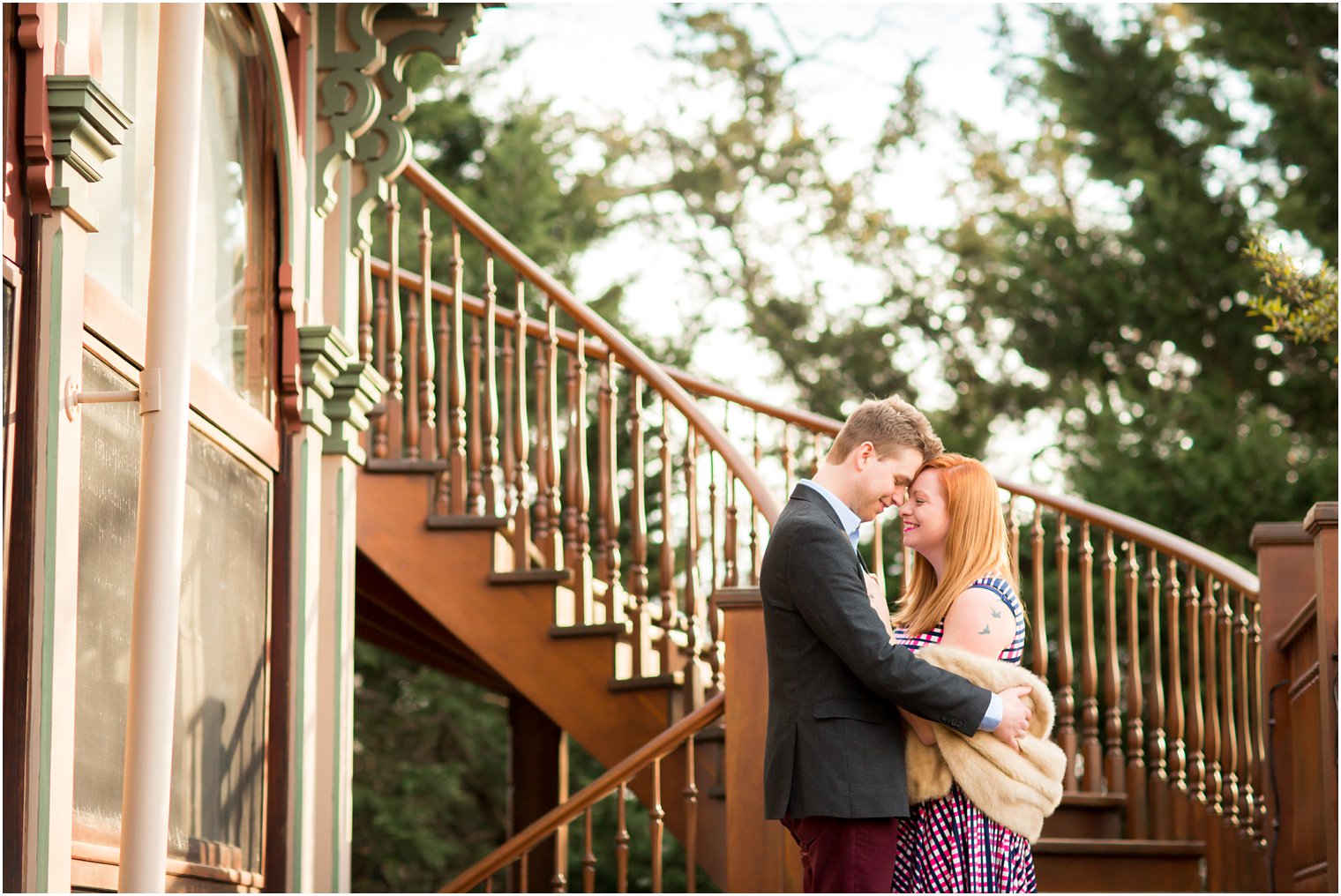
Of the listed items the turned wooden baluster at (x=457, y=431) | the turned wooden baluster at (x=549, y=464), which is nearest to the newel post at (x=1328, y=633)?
the turned wooden baluster at (x=549, y=464)

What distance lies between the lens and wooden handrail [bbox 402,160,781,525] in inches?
230

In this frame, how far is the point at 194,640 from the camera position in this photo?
145 inches

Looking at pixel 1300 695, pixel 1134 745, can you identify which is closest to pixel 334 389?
pixel 1300 695

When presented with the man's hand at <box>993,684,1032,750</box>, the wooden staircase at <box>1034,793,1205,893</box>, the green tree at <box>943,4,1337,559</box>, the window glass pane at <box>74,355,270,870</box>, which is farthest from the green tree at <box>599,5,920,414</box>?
the man's hand at <box>993,684,1032,750</box>

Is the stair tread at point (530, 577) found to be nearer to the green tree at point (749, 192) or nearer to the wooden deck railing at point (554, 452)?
the wooden deck railing at point (554, 452)

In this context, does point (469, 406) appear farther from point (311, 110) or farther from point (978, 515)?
point (978, 515)

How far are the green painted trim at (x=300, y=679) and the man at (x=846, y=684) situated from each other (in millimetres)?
1602

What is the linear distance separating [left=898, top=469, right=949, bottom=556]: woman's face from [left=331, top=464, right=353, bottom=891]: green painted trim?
2049 mm

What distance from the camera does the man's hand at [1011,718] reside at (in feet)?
10.1

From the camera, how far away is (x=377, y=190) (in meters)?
5.02

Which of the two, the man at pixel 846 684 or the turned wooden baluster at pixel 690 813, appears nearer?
the man at pixel 846 684

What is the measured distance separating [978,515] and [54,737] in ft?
5.95

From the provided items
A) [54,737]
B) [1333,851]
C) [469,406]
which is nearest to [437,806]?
[469,406]

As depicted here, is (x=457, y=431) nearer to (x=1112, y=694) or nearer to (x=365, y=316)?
(x=365, y=316)
